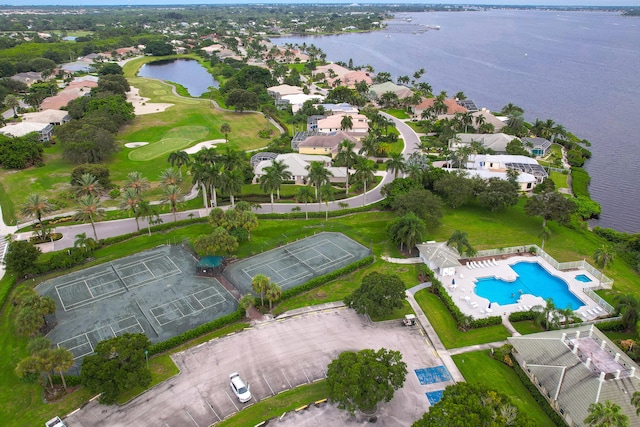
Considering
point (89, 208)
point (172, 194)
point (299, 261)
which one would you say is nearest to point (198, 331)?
point (299, 261)

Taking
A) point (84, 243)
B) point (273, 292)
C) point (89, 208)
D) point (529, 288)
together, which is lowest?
point (529, 288)

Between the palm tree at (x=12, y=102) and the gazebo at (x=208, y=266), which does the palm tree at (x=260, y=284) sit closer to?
the gazebo at (x=208, y=266)

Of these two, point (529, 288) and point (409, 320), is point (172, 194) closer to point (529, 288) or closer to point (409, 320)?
point (409, 320)

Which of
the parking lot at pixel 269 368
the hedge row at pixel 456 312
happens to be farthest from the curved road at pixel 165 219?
the parking lot at pixel 269 368

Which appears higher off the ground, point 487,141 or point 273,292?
point 273,292

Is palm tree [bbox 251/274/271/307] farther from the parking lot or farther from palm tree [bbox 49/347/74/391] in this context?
palm tree [bbox 49/347/74/391]

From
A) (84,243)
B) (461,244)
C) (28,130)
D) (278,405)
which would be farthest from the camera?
(28,130)
